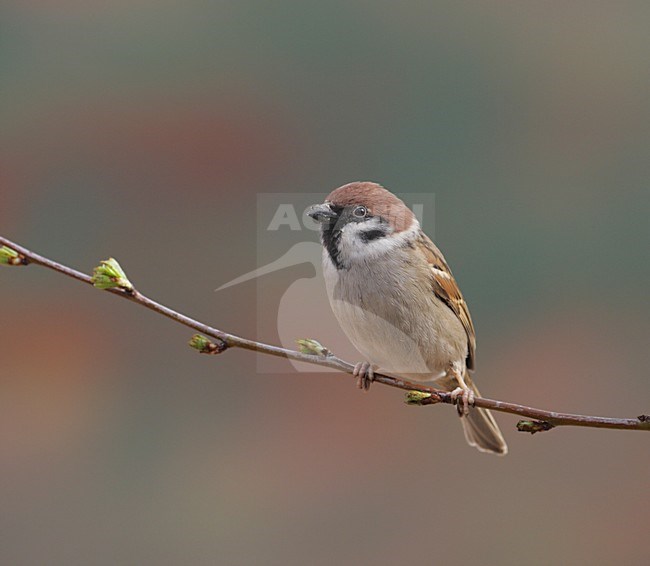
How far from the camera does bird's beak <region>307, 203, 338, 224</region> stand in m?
0.76

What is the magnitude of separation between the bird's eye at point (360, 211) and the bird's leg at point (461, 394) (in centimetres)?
21

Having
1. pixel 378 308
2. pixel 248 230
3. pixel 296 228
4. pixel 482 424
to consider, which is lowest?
pixel 482 424

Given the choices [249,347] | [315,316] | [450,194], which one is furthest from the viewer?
[450,194]

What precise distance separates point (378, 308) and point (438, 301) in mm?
116

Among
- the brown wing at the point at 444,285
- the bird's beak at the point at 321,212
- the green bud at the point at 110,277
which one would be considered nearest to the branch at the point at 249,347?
the green bud at the point at 110,277

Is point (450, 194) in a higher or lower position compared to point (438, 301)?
higher

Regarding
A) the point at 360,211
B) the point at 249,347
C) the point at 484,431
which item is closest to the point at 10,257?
the point at 249,347

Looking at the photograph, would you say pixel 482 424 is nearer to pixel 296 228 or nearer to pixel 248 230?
pixel 296 228

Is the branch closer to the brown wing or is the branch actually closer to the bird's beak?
the bird's beak

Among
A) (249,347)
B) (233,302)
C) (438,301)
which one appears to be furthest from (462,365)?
(233,302)

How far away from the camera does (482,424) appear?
1040 mm

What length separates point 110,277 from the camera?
2.17 feet

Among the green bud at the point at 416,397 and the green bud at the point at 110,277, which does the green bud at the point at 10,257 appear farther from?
the green bud at the point at 416,397

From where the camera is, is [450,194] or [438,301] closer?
[438,301]
